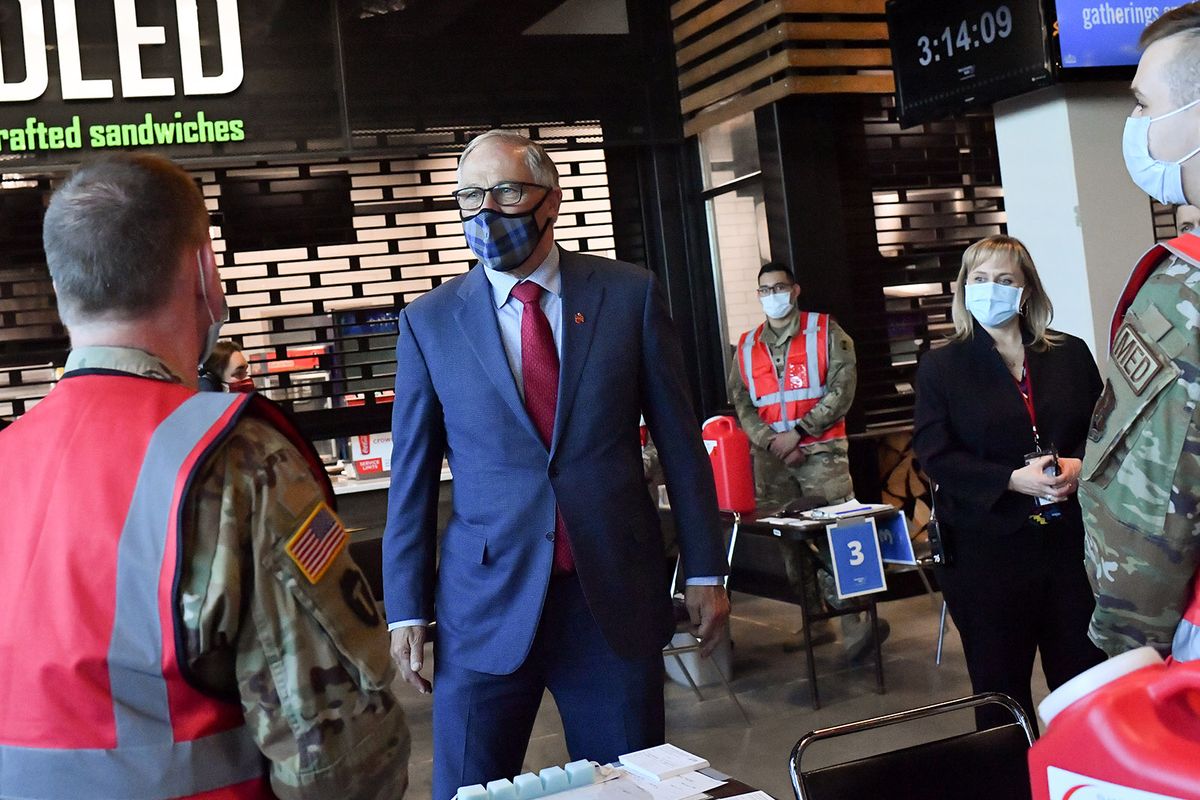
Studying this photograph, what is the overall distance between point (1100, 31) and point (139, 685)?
508 centimetres

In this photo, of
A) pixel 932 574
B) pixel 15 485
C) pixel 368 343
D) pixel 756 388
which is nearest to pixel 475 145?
pixel 15 485

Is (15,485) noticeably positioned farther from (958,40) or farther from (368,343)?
(368,343)

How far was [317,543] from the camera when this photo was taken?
1.40 m

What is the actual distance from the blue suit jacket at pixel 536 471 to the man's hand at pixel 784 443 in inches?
161

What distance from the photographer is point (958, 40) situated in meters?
5.61

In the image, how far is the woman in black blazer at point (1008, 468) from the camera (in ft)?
10.5

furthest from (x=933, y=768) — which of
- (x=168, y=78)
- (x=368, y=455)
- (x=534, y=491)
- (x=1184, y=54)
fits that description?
(x=168, y=78)

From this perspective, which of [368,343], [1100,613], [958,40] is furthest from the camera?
[368,343]

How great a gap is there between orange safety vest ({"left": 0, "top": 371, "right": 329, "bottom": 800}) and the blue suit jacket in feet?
3.87

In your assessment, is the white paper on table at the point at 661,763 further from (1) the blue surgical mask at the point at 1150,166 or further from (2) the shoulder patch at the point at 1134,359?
(1) the blue surgical mask at the point at 1150,166

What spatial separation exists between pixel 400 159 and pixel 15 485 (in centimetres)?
665

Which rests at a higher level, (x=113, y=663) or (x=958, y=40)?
(x=958, y=40)

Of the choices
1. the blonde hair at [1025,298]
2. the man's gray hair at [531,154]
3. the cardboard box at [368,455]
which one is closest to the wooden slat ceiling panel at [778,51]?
the cardboard box at [368,455]

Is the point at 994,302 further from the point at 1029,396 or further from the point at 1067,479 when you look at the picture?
the point at 1067,479
